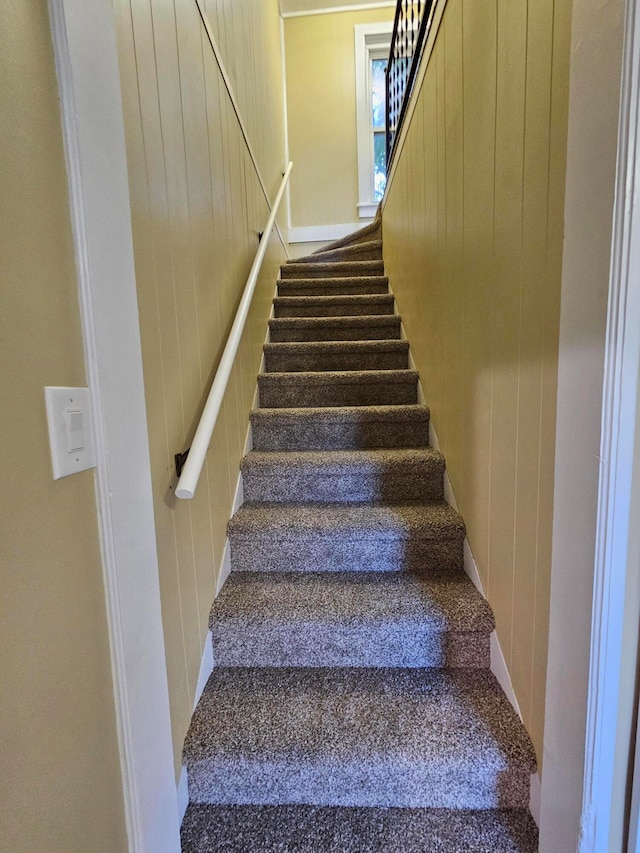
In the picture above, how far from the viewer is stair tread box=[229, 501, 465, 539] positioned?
1411mm

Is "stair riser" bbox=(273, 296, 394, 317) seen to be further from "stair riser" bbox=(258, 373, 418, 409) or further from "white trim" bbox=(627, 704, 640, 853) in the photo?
"white trim" bbox=(627, 704, 640, 853)

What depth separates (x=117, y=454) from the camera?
2.16 feet

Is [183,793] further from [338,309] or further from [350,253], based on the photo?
[350,253]

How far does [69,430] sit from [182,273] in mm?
692

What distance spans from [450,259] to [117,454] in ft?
4.32

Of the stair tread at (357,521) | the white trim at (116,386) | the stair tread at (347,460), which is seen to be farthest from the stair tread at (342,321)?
the white trim at (116,386)

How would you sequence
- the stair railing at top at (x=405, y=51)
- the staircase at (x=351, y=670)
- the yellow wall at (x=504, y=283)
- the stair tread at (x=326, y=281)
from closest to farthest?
the yellow wall at (x=504, y=283) → the staircase at (x=351, y=670) → the stair railing at top at (x=405, y=51) → the stair tread at (x=326, y=281)

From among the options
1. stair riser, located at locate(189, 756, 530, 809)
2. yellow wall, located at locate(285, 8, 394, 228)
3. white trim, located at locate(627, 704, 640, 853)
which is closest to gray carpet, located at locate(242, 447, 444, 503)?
stair riser, located at locate(189, 756, 530, 809)

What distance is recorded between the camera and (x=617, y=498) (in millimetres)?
645

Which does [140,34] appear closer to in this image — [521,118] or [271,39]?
[521,118]

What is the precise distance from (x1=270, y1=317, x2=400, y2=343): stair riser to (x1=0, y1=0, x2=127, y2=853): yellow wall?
197 cm

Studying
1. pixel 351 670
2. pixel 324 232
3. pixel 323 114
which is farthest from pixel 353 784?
pixel 323 114

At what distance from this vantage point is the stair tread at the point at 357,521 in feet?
4.63

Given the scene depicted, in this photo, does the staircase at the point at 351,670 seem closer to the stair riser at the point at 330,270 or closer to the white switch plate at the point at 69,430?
→ the white switch plate at the point at 69,430
